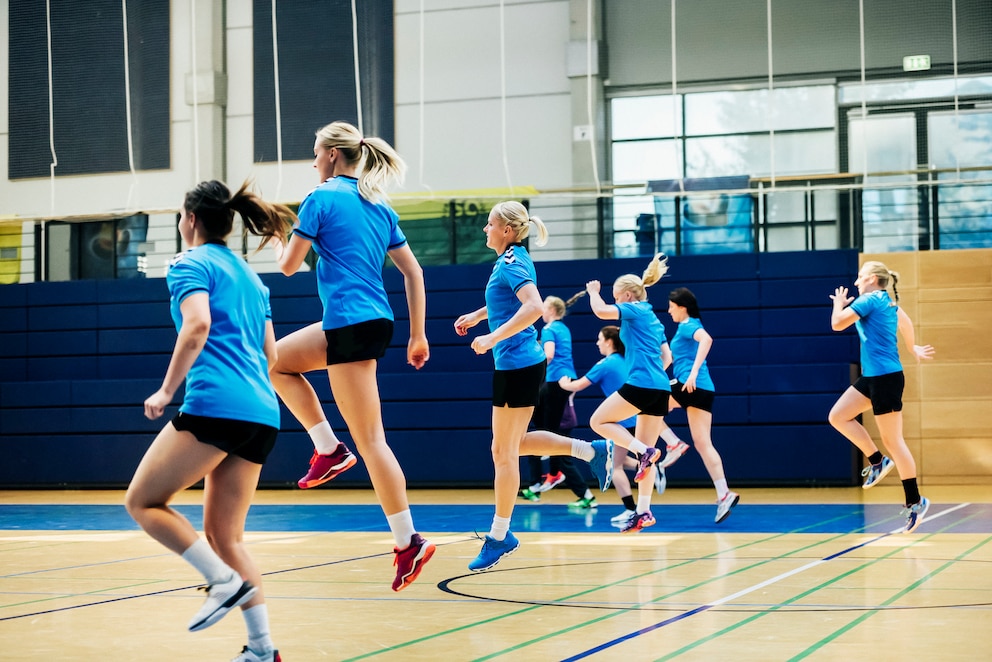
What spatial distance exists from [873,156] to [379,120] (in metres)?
6.21

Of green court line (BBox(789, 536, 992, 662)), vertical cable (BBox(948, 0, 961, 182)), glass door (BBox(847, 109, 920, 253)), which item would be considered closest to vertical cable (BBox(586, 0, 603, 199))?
glass door (BBox(847, 109, 920, 253))

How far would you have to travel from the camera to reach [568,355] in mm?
9844

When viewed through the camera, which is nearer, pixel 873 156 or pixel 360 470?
pixel 360 470

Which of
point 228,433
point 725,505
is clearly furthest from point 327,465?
point 725,505

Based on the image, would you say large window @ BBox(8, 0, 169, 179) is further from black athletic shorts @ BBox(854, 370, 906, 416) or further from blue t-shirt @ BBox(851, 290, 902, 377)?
black athletic shorts @ BBox(854, 370, 906, 416)

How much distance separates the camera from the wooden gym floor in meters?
3.42

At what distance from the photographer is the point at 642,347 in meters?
7.26

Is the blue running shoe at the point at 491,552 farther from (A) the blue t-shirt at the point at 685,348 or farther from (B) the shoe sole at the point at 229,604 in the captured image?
(A) the blue t-shirt at the point at 685,348

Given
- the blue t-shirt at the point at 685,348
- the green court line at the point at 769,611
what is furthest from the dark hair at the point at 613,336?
the green court line at the point at 769,611

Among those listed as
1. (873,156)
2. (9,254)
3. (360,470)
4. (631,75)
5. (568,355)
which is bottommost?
(360,470)

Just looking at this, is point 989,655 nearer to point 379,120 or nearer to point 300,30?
point 379,120

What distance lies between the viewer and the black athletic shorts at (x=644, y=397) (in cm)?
718

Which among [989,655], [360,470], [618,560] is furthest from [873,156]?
[989,655]

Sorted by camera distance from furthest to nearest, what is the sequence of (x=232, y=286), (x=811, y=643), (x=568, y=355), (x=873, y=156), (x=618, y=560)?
(x=873, y=156), (x=568, y=355), (x=618, y=560), (x=811, y=643), (x=232, y=286)
